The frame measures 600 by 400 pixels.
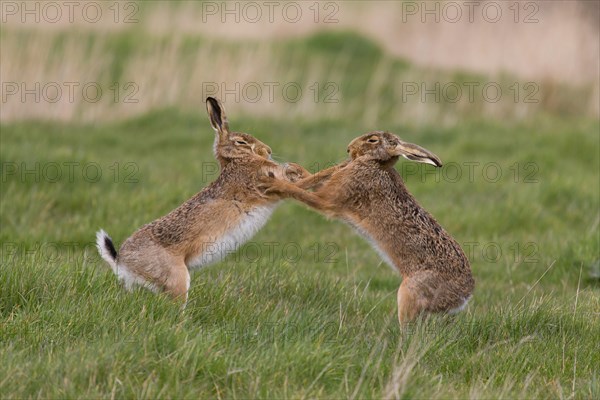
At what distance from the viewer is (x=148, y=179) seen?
9.83m

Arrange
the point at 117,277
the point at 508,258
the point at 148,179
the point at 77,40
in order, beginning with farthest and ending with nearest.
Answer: the point at 77,40 < the point at 148,179 < the point at 508,258 < the point at 117,277

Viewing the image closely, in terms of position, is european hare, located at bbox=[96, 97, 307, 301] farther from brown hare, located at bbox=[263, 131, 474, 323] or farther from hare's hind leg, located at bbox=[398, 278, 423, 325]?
hare's hind leg, located at bbox=[398, 278, 423, 325]

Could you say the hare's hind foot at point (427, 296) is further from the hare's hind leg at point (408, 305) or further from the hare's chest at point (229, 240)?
the hare's chest at point (229, 240)

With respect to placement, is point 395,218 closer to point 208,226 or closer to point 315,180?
point 315,180

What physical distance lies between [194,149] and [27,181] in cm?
291

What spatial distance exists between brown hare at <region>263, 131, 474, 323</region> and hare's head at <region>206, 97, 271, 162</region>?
0.36m

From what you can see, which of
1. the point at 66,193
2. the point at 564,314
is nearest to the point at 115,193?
the point at 66,193

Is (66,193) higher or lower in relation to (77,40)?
lower

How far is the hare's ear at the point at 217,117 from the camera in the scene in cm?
619

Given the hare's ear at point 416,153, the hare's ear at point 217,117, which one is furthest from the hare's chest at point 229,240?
the hare's ear at point 416,153

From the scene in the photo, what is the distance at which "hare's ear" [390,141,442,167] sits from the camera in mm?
5510

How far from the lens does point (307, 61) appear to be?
619 inches

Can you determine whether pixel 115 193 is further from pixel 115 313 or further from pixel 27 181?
pixel 115 313

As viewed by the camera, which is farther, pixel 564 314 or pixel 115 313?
pixel 564 314
